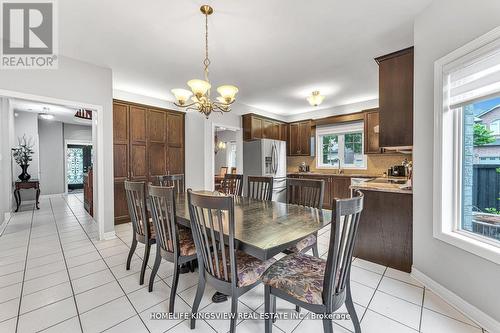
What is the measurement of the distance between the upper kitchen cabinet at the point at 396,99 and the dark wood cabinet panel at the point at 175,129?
3.96 m

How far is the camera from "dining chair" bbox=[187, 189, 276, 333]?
126cm

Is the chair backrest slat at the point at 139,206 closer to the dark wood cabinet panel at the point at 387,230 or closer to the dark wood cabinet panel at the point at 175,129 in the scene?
the dark wood cabinet panel at the point at 387,230

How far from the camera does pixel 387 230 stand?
8.03ft

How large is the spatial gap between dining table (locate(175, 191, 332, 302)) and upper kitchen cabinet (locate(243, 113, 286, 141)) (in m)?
3.25

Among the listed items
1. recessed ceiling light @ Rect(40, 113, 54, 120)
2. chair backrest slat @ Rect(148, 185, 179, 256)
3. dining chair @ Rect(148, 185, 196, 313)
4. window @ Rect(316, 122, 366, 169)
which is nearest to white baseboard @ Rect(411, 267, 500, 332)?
dining chair @ Rect(148, 185, 196, 313)

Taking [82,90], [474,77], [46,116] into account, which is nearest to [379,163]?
[474,77]

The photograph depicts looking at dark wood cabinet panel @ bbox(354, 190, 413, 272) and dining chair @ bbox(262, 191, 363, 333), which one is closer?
dining chair @ bbox(262, 191, 363, 333)

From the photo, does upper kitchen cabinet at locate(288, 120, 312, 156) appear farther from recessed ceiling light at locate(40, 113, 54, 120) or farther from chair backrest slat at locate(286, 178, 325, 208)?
recessed ceiling light at locate(40, 113, 54, 120)

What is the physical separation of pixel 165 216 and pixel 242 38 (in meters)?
2.14

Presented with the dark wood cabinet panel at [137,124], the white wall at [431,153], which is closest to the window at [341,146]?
the white wall at [431,153]

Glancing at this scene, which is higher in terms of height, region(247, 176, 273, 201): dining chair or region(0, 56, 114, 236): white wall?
region(0, 56, 114, 236): white wall

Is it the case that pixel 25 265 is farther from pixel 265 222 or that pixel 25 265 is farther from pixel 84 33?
pixel 265 222

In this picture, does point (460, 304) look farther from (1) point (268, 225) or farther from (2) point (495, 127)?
(1) point (268, 225)

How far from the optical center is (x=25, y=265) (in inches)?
96.5
